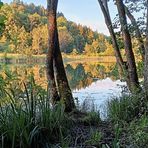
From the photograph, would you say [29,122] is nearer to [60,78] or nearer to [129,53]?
[60,78]

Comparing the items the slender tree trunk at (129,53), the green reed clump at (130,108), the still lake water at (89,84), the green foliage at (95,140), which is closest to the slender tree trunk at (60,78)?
the still lake water at (89,84)

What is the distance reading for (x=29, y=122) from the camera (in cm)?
364

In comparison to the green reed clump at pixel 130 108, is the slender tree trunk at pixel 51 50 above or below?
above

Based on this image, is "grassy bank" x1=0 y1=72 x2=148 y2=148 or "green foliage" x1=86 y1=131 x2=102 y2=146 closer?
"grassy bank" x1=0 y1=72 x2=148 y2=148

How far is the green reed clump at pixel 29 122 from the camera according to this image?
3400mm

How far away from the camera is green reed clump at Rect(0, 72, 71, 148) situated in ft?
11.2

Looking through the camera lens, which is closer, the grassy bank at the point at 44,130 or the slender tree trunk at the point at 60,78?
the grassy bank at the point at 44,130

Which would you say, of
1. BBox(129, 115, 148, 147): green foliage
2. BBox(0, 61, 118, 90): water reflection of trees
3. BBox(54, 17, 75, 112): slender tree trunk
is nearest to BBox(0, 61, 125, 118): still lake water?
BBox(0, 61, 118, 90): water reflection of trees

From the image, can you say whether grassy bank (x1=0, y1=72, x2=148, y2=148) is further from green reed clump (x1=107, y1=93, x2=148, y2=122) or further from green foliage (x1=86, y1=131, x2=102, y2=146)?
green reed clump (x1=107, y1=93, x2=148, y2=122)

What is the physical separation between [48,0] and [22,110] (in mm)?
3854

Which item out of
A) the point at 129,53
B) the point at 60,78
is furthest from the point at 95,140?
the point at 129,53

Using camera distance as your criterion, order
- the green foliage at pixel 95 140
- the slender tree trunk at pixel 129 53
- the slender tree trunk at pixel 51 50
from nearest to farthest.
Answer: the green foliage at pixel 95 140 < the slender tree trunk at pixel 51 50 < the slender tree trunk at pixel 129 53

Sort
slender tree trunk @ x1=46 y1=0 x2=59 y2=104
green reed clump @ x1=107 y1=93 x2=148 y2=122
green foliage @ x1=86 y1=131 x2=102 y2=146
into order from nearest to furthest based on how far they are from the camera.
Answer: green foliage @ x1=86 y1=131 x2=102 y2=146 → green reed clump @ x1=107 y1=93 x2=148 y2=122 → slender tree trunk @ x1=46 y1=0 x2=59 y2=104

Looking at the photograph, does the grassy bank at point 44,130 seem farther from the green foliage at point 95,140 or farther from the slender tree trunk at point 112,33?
the slender tree trunk at point 112,33
